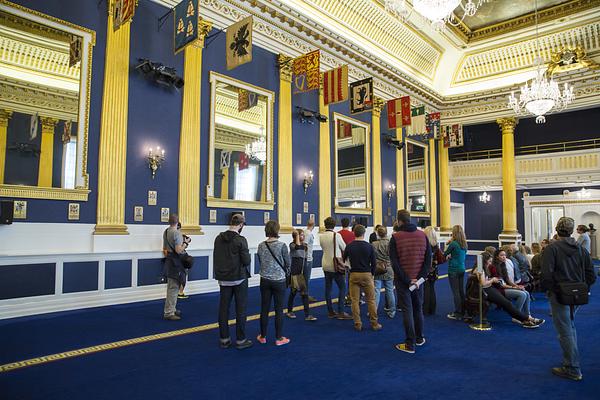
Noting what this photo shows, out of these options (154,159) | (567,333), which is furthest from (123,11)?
(567,333)

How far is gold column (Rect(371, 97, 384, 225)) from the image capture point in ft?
43.3

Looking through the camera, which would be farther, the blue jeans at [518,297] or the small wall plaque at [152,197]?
the small wall plaque at [152,197]

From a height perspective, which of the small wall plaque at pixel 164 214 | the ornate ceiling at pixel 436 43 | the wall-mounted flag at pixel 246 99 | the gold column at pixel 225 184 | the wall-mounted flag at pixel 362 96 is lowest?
the small wall plaque at pixel 164 214

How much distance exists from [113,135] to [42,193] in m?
1.57

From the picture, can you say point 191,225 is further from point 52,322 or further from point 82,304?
point 52,322

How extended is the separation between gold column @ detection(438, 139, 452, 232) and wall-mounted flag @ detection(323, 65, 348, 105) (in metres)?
8.66

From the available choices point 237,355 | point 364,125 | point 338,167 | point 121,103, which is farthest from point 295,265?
point 364,125

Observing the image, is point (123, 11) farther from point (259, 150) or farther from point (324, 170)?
point (324, 170)

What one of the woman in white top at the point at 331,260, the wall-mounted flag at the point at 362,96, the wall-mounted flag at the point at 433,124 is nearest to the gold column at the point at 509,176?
the wall-mounted flag at the point at 433,124

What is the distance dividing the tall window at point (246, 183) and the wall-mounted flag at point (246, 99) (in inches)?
57.6

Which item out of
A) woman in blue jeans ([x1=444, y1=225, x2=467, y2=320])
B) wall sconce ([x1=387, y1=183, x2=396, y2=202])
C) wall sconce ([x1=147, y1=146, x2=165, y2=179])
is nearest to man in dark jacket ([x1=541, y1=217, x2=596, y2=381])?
woman in blue jeans ([x1=444, y1=225, x2=467, y2=320])

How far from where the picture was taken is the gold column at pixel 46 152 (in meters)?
6.50

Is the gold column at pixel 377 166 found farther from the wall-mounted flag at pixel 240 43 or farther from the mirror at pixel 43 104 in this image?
the mirror at pixel 43 104

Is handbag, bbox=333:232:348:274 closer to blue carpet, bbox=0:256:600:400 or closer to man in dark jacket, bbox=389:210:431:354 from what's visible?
blue carpet, bbox=0:256:600:400
